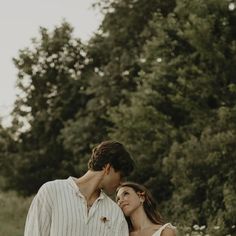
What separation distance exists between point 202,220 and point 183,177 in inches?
54.0

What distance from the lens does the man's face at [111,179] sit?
13.8 feet

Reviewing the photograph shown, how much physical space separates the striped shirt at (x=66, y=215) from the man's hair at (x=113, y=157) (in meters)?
0.23

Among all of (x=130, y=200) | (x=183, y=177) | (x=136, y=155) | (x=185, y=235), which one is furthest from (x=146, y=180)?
(x=130, y=200)

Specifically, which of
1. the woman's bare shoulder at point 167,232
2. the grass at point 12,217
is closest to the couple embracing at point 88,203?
the woman's bare shoulder at point 167,232

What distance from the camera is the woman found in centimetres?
464

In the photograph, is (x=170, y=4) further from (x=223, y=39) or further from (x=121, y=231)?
(x=121, y=231)

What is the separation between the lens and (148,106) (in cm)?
2050

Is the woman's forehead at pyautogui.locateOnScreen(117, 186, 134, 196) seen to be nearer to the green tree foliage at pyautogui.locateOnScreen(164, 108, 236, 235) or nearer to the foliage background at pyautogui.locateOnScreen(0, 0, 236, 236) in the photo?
the foliage background at pyautogui.locateOnScreen(0, 0, 236, 236)

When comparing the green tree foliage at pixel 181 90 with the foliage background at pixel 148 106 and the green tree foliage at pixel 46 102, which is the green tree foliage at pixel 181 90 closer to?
the foliage background at pixel 148 106

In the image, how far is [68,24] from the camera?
101 ft

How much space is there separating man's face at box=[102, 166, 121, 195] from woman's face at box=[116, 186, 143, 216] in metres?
0.34

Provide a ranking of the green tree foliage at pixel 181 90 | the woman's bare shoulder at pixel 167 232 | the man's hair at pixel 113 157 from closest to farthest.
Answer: the man's hair at pixel 113 157 < the woman's bare shoulder at pixel 167 232 < the green tree foliage at pixel 181 90

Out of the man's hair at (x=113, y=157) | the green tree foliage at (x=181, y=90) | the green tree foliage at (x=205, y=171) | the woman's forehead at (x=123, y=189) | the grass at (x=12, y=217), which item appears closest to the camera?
the man's hair at (x=113, y=157)

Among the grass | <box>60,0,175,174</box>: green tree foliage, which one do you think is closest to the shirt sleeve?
the grass
